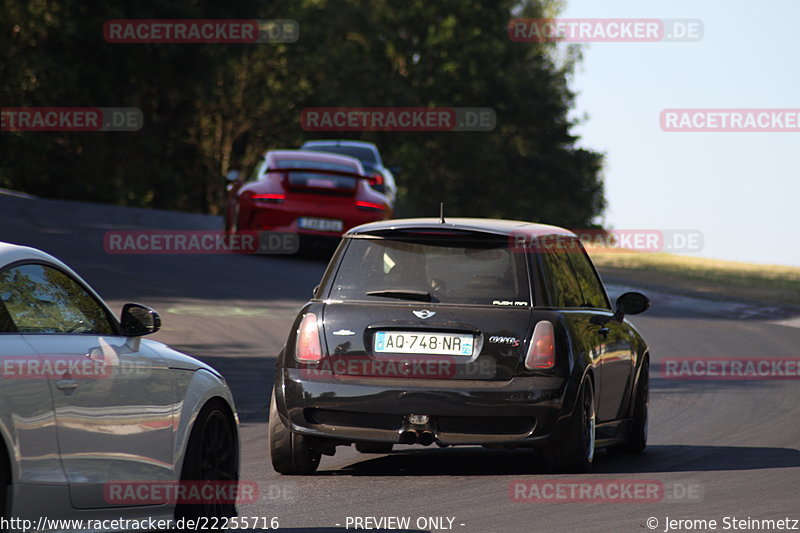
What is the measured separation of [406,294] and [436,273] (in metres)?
Result: 0.26

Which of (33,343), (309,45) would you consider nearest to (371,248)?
(33,343)

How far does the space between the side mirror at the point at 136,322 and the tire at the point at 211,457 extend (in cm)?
53

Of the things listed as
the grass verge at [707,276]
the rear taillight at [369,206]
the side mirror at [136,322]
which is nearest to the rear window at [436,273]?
the side mirror at [136,322]

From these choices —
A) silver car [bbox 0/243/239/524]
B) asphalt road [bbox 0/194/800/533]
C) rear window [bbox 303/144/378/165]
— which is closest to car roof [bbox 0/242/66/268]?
silver car [bbox 0/243/239/524]

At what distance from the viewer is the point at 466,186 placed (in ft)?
259

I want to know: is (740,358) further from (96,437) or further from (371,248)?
(96,437)

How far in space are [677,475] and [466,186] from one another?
6962cm

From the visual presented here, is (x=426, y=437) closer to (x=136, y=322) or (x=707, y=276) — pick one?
(x=136, y=322)

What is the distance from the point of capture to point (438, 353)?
30.2 ft

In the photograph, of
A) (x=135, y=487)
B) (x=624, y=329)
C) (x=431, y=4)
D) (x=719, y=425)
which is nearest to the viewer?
(x=135, y=487)

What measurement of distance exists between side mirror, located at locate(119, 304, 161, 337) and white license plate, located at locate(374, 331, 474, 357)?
256 centimetres

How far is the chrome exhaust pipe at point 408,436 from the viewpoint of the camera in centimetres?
911

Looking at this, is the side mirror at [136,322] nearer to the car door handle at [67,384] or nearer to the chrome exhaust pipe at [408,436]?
the car door handle at [67,384]

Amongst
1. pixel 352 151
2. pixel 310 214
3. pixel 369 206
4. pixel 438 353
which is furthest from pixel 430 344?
pixel 352 151
